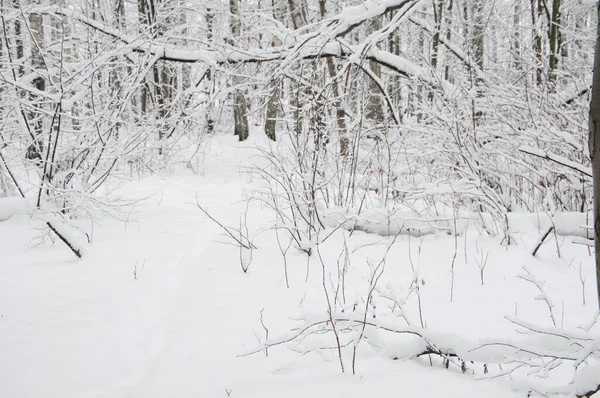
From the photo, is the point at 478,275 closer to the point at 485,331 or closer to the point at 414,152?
the point at 485,331

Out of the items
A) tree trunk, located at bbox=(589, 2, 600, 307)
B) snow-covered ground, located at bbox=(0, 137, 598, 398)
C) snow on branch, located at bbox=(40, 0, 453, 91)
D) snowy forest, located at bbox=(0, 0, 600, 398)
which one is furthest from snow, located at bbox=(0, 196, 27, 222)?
tree trunk, located at bbox=(589, 2, 600, 307)

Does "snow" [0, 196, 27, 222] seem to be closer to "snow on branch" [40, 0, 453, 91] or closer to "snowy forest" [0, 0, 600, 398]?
"snowy forest" [0, 0, 600, 398]

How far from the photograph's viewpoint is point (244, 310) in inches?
81.8

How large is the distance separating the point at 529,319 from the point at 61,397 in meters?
1.97

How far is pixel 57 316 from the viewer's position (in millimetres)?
1991

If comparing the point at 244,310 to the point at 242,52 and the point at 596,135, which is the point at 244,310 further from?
the point at 242,52

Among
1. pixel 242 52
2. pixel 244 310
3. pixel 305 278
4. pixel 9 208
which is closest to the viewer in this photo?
pixel 244 310

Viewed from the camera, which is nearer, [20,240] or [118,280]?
[118,280]

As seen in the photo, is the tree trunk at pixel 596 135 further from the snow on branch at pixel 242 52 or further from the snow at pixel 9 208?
the snow at pixel 9 208

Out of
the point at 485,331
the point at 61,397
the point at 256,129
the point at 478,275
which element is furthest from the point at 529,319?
the point at 256,129

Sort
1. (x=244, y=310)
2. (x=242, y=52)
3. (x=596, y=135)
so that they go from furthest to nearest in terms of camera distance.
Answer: (x=242, y=52)
(x=244, y=310)
(x=596, y=135)

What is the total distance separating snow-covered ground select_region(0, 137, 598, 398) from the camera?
138 cm

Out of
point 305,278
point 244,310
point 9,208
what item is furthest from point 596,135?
point 9,208

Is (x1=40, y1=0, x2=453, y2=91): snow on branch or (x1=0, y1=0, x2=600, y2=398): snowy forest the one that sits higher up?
(x1=40, y1=0, x2=453, y2=91): snow on branch
